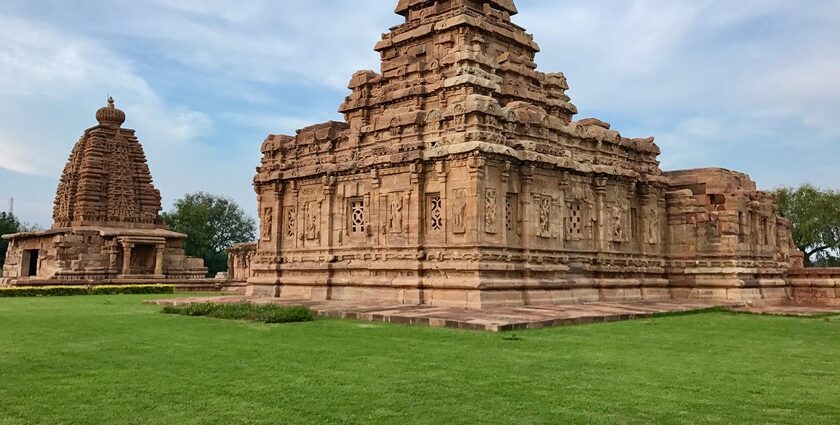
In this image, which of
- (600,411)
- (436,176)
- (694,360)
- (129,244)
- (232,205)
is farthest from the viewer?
(232,205)

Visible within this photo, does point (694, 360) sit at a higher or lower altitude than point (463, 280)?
lower

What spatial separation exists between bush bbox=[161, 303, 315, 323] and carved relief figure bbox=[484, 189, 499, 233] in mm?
5267

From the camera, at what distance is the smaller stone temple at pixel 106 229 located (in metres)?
37.2

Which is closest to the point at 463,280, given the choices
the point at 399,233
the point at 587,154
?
the point at 399,233

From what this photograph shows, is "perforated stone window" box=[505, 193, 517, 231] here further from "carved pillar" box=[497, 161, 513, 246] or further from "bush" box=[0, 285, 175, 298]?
"bush" box=[0, 285, 175, 298]

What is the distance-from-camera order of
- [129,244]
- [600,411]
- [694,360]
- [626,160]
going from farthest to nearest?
[129,244] → [626,160] → [694,360] → [600,411]

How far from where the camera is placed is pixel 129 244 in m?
37.8

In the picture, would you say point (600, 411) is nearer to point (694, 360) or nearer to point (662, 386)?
point (662, 386)

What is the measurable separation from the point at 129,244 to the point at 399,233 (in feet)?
80.8

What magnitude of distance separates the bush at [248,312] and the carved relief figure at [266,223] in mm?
7880

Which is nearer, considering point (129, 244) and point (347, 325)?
point (347, 325)

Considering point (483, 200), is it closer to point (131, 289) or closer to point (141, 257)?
point (131, 289)

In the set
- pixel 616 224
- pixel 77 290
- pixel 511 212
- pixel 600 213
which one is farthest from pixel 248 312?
pixel 77 290

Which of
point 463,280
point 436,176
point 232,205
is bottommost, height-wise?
point 463,280
